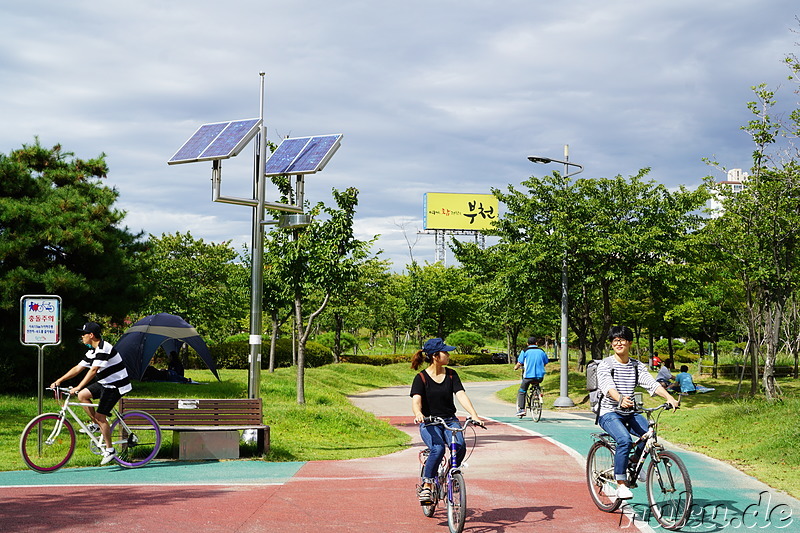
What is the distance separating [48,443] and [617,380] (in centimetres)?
695

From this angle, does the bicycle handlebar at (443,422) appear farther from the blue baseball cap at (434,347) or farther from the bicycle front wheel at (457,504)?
the blue baseball cap at (434,347)

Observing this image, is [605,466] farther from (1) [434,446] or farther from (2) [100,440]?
(2) [100,440]

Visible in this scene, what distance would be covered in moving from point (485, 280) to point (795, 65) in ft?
53.7

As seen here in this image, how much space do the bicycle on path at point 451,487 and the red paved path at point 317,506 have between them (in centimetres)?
26

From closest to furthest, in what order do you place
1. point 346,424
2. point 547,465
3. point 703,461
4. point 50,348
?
point 547,465 < point 703,461 < point 346,424 < point 50,348

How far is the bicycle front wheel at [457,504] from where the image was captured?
629 centimetres

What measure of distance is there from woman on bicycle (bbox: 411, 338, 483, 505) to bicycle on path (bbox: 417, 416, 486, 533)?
60 millimetres

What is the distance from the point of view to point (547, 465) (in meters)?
10.9

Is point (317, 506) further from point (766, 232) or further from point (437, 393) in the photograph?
point (766, 232)

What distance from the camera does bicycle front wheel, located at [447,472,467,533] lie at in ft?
20.6

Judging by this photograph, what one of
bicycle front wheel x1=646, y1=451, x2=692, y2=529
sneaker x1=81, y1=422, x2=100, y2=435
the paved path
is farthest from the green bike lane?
sneaker x1=81, y1=422, x2=100, y2=435

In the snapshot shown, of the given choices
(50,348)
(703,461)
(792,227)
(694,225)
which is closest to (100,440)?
(703,461)

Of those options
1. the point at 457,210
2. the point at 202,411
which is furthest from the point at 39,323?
the point at 457,210

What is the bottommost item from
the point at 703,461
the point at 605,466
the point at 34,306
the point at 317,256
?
the point at 703,461
